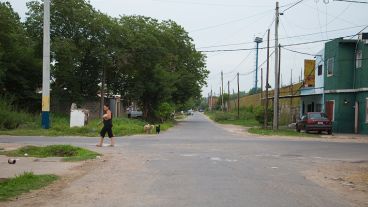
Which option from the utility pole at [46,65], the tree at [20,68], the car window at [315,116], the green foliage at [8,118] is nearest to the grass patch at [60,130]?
the green foliage at [8,118]

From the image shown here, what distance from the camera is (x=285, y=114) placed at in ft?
185

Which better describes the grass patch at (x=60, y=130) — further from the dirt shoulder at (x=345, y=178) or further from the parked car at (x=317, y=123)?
the dirt shoulder at (x=345, y=178)

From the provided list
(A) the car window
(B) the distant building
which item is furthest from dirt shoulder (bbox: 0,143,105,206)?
(B) the distant building

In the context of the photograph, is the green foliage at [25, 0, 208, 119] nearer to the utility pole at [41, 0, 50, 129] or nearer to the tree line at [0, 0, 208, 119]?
the tree line at [0, 0, 208, 119]

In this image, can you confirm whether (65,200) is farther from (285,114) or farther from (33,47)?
(285,114)

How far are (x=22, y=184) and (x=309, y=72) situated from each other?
45.2m

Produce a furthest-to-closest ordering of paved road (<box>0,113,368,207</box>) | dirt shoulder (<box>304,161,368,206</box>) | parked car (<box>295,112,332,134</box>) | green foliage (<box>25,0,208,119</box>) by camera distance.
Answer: green foliage (<box>25,0,208,119</box>) → parked car (<box>295,112,332,134</box>) → dirt shoulder (<box>304,161,368,206</box>) → paved road (<box>0,113,368,207</box>)

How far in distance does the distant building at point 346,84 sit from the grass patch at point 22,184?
29.9 meters

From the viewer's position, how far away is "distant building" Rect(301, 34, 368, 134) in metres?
36.8

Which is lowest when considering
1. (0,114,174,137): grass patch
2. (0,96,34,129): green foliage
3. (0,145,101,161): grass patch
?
(0,145,101,161): grass patch

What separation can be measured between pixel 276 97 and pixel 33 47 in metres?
20.4

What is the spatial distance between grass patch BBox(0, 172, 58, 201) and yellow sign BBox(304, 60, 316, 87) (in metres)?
41.9

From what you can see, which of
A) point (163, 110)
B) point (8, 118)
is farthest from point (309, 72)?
point (8, 118)

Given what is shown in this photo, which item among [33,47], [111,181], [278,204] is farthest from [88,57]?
[278,204]
